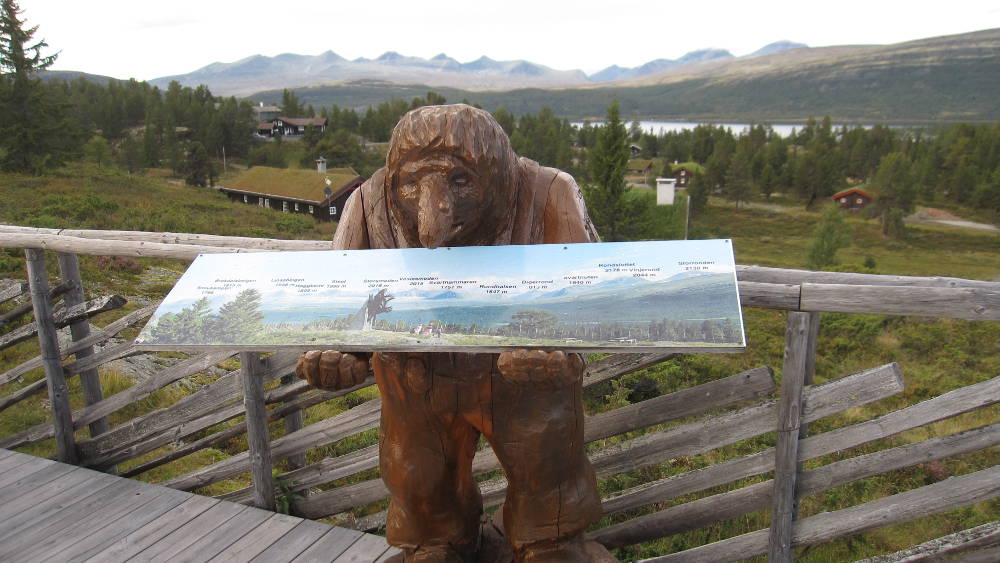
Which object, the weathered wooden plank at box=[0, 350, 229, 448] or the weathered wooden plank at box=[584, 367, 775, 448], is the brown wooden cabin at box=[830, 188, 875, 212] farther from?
the weathered wooden plank at box=[0, 350, 229, 448]

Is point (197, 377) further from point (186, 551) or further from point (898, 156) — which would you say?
point (898, 156)

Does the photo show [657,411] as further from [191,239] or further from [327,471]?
[191,239]

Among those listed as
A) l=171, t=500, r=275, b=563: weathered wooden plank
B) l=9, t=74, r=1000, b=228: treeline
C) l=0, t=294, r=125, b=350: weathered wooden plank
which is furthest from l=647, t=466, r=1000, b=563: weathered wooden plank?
l=9, t=74, r=1000, b=228: treeline

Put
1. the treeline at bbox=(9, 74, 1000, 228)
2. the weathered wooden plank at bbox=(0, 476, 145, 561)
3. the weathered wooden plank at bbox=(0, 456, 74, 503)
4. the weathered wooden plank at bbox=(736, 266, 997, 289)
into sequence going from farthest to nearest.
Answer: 1. the treeline at bbox=(9, 74, 1000, 228)
2. the weathered wooden plank at bbox=(0, 456, 74, 503)
3. the weathered wooden plank at bbox=(0, 476, 145, 561)
4. the weathered wooden plank at bbox=(736, 266, 997, 289)

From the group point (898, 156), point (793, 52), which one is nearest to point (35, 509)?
point (898, 156)

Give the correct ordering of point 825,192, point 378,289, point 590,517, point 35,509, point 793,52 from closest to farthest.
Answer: point 378,289, point 590,517, point 35,509, point 825,192, point 793,52

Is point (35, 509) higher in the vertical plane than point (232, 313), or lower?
lower

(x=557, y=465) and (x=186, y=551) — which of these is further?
(x=186, y=551)
